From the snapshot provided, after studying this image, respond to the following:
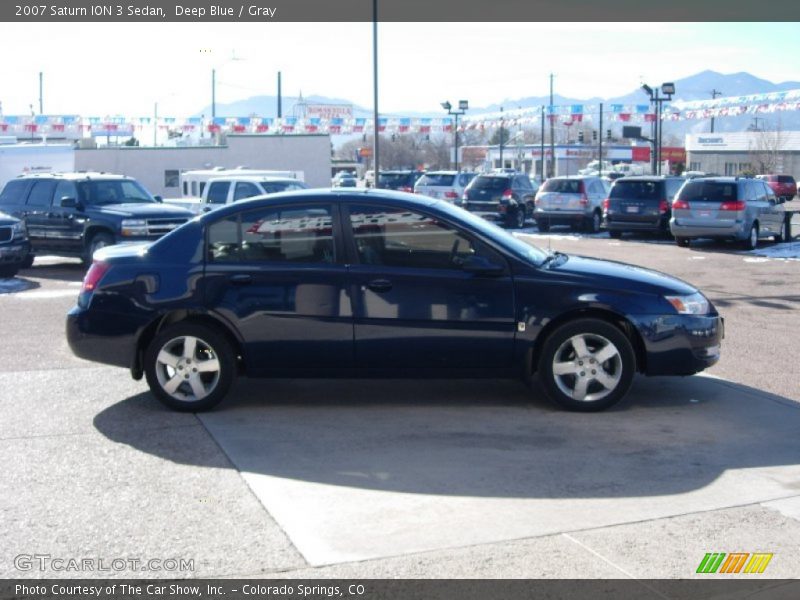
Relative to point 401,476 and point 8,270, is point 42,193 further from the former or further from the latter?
point 401,476

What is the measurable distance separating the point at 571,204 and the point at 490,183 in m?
2.92

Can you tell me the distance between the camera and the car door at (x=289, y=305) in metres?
7.63

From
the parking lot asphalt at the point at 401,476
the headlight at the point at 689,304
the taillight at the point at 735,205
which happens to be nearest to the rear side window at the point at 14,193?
the parking lot asphalt at the point at 401,476

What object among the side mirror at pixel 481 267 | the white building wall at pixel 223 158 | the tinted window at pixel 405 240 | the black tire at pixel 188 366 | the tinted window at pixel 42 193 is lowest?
the black tire at pixel 188 366

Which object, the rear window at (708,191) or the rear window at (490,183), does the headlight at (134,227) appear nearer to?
the rear window at (708,191)

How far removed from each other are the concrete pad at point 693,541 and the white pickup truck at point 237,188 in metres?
17.1

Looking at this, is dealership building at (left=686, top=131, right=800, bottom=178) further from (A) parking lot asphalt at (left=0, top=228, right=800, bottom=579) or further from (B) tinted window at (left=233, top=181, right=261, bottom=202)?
(A) parking lot asphalt at (left=0, top=228, right=800, bottom=579)

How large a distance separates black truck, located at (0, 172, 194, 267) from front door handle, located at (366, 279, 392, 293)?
432 inches

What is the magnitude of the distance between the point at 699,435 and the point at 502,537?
250cm

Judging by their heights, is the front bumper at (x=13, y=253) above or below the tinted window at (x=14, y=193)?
below

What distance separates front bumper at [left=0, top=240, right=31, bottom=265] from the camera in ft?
56.5

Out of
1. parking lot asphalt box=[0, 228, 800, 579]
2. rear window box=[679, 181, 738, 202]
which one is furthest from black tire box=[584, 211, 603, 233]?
parking lot asphalt box=[0, 228, 800, 579]

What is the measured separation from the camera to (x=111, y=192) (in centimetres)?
1939
